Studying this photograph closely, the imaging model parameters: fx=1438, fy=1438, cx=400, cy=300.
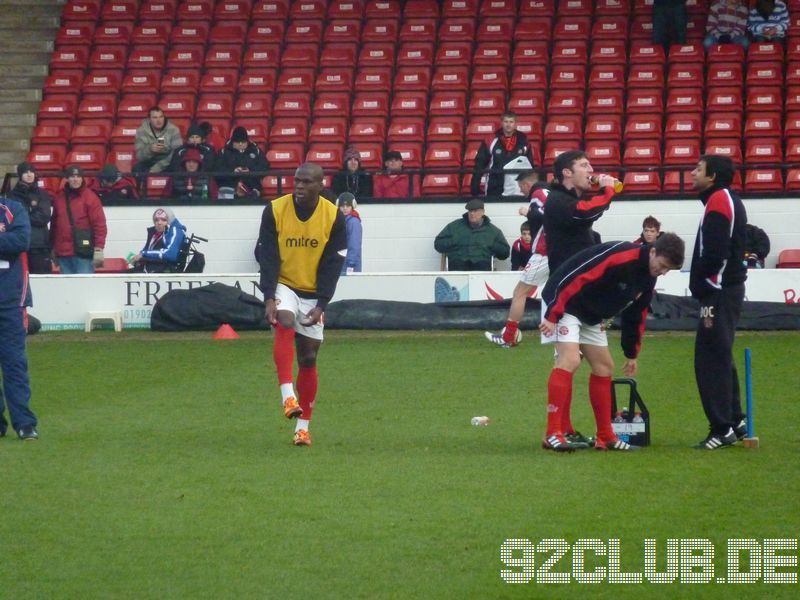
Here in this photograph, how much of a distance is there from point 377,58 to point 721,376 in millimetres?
16179

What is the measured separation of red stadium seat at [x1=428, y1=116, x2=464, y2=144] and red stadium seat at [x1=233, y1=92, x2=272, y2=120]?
2.89 metres

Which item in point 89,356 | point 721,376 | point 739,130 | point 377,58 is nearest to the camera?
point 721,376

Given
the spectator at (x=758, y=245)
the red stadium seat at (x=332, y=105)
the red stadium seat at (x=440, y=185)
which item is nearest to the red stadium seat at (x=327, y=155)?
the red stadium seat at (x=332, y=105)

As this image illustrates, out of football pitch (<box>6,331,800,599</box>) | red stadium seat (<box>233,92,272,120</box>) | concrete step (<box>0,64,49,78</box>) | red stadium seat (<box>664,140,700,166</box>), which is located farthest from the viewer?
concrete step (<box>0,64,49,78</box>)

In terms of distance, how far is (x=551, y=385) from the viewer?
921cm

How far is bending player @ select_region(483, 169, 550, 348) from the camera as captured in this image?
14.0 metres

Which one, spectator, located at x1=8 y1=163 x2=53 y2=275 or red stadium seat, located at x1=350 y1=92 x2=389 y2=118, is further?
red stadium seat, located at x1=350 y1=92 x2=389 y2=118

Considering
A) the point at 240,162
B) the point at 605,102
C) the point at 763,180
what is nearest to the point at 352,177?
the point at 240,162

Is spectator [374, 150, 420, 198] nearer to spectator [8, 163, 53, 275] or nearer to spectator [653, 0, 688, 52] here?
spectator [8, 163, 53, 275]

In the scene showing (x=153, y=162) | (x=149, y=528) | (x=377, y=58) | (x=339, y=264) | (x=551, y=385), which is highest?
(x=377, y=58)

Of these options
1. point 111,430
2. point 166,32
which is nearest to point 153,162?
point 166,32

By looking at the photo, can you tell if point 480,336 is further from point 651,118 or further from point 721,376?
point 721,376

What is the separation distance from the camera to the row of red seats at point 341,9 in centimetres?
2525

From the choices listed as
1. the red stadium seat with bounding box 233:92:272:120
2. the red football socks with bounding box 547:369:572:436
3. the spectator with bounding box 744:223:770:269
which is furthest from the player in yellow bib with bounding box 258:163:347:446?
the red stadium seat with bounding box 233:92:272:120
